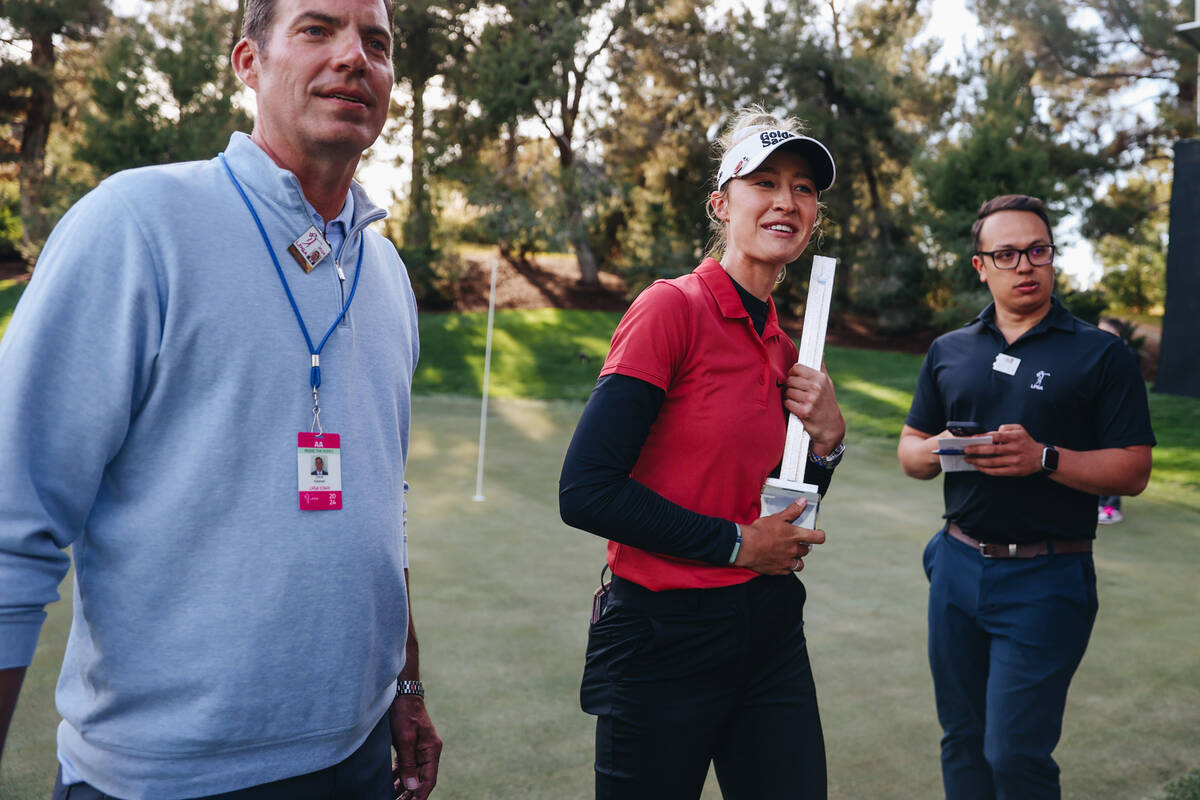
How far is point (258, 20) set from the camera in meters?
1.42

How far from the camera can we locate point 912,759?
3248 millimetres

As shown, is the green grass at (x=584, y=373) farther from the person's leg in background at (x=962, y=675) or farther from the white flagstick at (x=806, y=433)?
the white flagstick at (x=806, y=433)

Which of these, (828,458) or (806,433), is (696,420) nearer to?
(806,433)

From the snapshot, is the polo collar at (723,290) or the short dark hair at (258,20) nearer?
the short dark hair at (258,20)

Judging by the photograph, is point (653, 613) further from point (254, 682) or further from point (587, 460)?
point (254, 682)

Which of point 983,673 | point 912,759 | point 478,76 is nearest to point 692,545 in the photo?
point 983,673

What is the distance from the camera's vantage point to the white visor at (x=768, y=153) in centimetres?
190

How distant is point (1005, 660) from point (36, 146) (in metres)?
27.2

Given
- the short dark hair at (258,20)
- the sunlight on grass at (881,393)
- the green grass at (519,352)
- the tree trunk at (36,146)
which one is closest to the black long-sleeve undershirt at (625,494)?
the short dark hair at (258,20)

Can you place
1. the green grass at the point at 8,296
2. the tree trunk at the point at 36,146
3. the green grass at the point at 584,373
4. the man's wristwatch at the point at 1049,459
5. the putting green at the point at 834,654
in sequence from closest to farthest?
the man's wristwatch at the point at 1049,459 → the putting green at the point at 834,654 → the green grass at the point at 584,373 → the green grass at the point at 8,296 → the tree trunk at the point at 36,146

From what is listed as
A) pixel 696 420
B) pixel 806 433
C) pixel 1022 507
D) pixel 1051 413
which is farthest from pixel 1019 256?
pixel 696 420

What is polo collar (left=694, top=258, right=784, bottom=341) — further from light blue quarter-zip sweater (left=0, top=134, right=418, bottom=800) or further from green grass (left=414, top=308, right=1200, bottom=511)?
green grass (left=414, top=308, right=1200, bottom=511)

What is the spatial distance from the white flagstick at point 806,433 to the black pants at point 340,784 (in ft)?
2.70

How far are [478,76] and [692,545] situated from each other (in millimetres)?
19473
